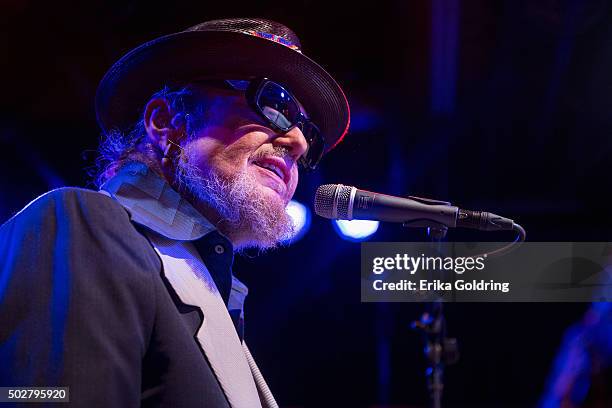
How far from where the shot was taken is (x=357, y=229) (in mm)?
6258

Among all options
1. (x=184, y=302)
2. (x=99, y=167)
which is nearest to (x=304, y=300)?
(x=99, y=167)

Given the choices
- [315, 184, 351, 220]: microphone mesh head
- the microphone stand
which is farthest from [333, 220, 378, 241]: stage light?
[315, 184, 351, 220]: microphone mesh head

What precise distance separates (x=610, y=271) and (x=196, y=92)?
3000 mm

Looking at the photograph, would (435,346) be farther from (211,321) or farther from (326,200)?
(211,321)

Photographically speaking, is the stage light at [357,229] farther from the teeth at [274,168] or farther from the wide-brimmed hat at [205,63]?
the teeth at [274,168]

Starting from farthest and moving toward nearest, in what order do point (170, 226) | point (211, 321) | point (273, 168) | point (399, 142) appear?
1. point (399, 142)
2. point (273, 168)
3. point (170, 226)
4. point (211, 321)

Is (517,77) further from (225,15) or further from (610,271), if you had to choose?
(225,15)

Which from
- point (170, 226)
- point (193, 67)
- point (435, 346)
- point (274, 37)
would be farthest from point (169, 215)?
point (435, 346)

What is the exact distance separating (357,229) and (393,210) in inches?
168

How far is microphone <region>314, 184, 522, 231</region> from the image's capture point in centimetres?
200

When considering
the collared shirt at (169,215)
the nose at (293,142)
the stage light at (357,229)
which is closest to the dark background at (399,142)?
the stage light at (357,229)

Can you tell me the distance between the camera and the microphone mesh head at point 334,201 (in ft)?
6.58

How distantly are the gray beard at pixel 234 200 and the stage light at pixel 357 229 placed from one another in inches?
160

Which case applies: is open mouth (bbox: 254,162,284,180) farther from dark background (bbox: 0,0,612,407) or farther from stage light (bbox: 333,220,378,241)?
stage light (bbox: 333,220,378,241)
